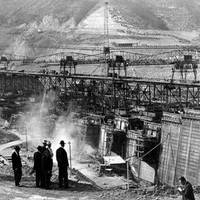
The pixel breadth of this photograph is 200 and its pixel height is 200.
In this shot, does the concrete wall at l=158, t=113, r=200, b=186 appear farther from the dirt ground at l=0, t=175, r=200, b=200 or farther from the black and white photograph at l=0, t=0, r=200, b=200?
the dirt ground at l=0, t=175, r=200, b=200

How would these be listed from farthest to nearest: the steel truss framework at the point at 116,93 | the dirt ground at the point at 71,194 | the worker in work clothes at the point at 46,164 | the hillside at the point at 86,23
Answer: the hillside at the point at 86,23 < the steel truss framework at the point at 116,93 < the worker in work clothes at the point at 46,164 < the dirt ground at the point at 71,194

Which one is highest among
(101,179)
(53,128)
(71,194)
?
(71,194)

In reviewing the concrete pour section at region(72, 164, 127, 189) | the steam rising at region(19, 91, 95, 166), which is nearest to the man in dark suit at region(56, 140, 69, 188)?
the concrete pour section at region(72, 164, 127, 189)

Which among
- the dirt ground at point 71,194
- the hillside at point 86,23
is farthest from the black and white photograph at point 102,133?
the hillside at point 86,23

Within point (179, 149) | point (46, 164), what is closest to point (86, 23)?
point (179, 149)

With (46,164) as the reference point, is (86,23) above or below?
above

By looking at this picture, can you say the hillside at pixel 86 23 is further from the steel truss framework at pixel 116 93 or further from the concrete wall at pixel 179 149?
the concrete wall at pixel 179 149

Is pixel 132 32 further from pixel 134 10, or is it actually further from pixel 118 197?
pixel 118 197

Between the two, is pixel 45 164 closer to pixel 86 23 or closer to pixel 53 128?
pixel 53 128

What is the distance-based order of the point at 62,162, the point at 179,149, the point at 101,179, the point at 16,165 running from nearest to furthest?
the point at 62,162 → the point at 16,165 → the point at 179,149 → the point at 101,179

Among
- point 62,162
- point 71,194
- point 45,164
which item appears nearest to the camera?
point 71,194
